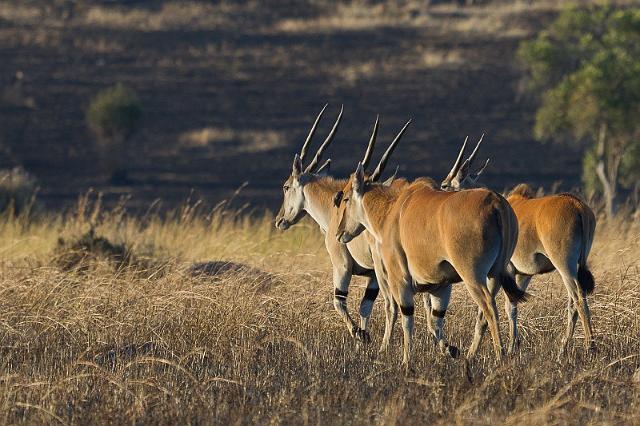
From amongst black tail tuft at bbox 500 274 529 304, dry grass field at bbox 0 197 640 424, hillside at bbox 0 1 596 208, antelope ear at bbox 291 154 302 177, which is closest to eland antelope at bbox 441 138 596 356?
dry grass field at bbox 0 197 640 424

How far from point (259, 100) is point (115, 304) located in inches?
1171

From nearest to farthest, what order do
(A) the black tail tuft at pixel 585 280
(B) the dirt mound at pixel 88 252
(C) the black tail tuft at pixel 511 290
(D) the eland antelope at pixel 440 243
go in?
1. (D) the eland antelope at pixel 440 243
2. (C) the black tail tuft at pixel 511 290
3. (A) the black tail tuft at pixel 585 280
4. (B) the dirt mound at pixel 88 252

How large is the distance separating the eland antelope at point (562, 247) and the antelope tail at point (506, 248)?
0.75m

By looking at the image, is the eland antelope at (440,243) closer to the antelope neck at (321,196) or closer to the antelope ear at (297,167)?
the antelope neck at (321,196)

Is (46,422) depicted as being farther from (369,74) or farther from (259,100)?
(369,74)

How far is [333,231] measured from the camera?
1044 cm

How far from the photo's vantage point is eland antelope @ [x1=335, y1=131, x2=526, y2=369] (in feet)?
27.1

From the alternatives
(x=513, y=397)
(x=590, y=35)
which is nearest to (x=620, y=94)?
(x=590, y=35)

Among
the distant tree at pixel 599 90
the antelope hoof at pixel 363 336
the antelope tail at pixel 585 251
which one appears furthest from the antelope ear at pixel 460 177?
the distant tree at pixel 599 90

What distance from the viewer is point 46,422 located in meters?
6.73

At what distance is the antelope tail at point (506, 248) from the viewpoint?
326 inches

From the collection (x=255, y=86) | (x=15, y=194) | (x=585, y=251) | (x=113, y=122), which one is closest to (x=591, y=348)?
(x=585, y=251)

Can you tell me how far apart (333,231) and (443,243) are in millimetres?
2139

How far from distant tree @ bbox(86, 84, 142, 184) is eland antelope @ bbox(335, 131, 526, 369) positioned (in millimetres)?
25687
